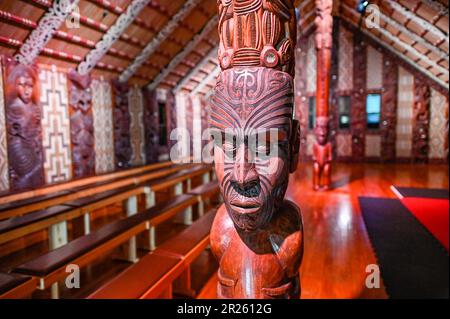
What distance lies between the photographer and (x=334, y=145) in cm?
1046

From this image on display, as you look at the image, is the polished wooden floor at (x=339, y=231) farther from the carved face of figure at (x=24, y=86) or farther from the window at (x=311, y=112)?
the window at (x=311, y=112)

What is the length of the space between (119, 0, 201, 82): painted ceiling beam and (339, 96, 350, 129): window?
656 centimetres

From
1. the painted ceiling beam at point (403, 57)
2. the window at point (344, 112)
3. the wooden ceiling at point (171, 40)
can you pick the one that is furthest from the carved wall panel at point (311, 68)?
the wooden ceiling at point (171, 40)

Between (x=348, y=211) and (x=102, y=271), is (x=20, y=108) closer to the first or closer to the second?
(x=102, y=271)

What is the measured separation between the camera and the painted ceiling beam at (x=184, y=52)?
655 cm

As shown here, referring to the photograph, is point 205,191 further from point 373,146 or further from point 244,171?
point 373,146

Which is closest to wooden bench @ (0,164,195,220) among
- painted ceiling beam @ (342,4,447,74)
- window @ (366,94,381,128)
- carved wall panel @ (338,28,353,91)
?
painted ceiling beam @ (342,4,447,74)

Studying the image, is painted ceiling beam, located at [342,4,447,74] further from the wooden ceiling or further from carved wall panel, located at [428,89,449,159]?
carved wall panel, located at [428,89,449,159]

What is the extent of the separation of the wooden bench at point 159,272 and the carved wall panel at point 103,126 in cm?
357

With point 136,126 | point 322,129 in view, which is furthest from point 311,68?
point 136,126

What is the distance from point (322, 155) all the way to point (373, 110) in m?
5.56

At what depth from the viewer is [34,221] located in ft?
6.42
